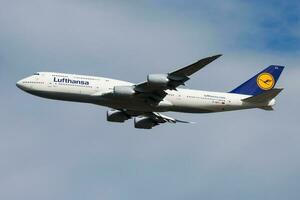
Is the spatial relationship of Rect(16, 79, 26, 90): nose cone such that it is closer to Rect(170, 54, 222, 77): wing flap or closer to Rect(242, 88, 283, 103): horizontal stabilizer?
Rect(170, 54, 222, 77): wing flap

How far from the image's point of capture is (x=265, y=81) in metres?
87.3

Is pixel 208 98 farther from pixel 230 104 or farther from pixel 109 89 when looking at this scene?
pixel 109 89

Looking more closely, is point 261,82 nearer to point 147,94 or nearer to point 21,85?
point 147,94

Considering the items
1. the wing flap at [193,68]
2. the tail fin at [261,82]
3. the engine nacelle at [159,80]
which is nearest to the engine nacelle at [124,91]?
the engine nacelle at [159,80]

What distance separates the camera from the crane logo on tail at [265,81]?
87125mm

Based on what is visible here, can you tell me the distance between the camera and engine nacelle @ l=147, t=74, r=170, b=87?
76.9 metres

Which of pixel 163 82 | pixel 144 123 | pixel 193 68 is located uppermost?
pixel 193 68

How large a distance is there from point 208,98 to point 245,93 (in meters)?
5.26

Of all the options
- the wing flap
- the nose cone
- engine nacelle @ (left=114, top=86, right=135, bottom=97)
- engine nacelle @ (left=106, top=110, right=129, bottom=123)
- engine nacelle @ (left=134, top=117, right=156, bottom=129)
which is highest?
the nose cone

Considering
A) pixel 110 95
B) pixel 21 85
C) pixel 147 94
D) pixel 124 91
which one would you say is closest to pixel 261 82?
pixel 147 94

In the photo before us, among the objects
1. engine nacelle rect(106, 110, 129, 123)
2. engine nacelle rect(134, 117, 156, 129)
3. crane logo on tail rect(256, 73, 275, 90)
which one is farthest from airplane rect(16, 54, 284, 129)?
engine nacelle rect(134, 117, 156, 129)

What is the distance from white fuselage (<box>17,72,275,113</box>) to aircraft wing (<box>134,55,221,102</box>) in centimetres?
103

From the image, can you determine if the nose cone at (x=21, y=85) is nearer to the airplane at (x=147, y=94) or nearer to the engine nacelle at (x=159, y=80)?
the airplane at (x=147, y=94)

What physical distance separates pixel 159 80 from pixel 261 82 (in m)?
15.1
